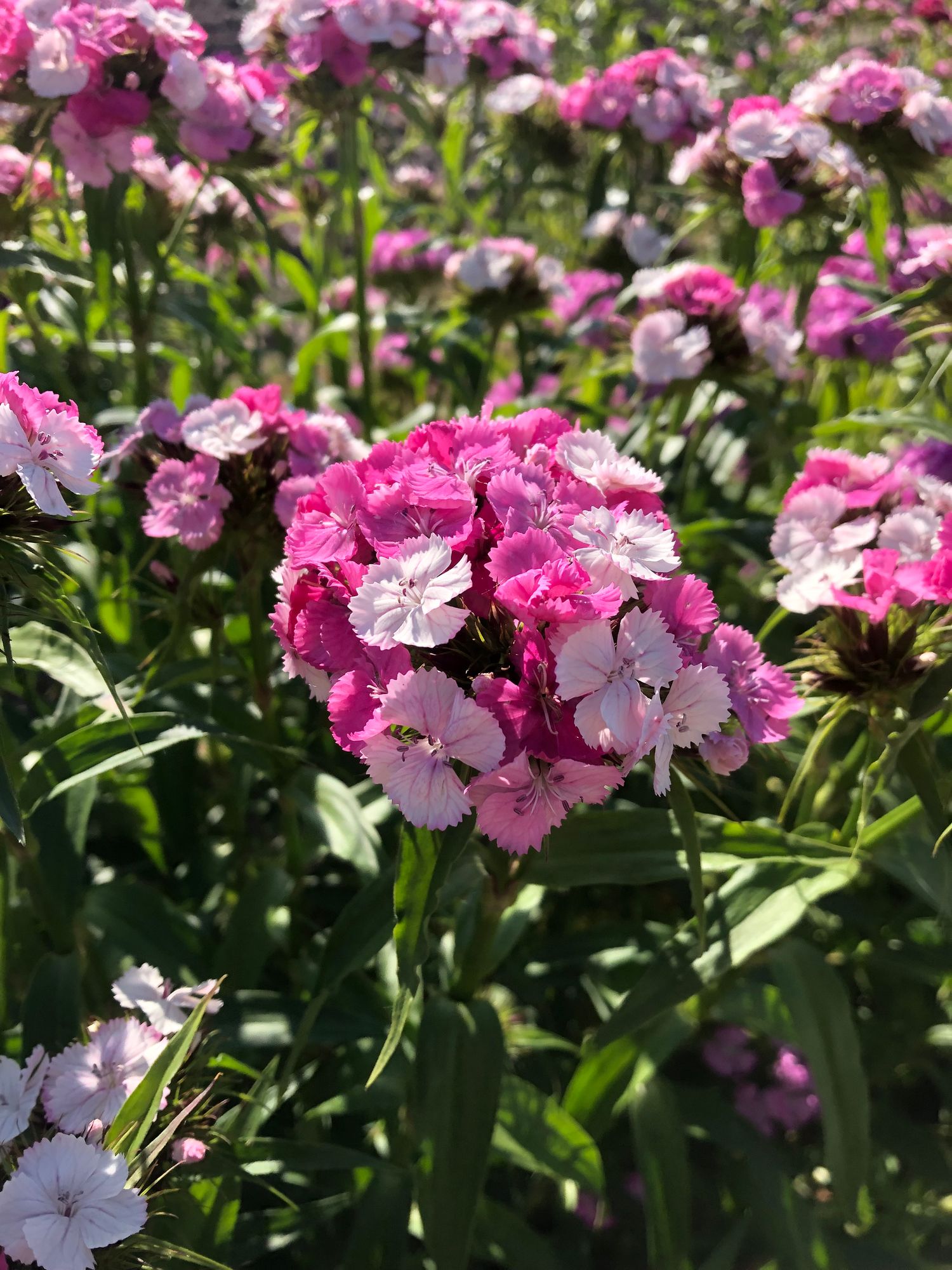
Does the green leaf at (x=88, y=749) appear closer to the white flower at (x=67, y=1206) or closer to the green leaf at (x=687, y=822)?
the white flower at (x=67, y=1206)

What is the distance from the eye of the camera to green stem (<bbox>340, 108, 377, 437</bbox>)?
6.73 ft

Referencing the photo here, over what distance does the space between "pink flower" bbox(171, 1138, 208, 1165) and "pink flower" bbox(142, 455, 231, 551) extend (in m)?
0.70

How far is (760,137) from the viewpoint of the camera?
1.88 m

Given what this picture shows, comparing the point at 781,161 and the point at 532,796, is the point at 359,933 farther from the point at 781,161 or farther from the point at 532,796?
the point at 781,161

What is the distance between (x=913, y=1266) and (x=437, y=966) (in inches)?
38.2

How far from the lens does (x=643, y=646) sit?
2.62 ft

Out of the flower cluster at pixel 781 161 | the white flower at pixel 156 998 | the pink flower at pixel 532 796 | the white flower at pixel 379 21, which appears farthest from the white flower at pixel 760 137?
the white flower at pixel 156 998

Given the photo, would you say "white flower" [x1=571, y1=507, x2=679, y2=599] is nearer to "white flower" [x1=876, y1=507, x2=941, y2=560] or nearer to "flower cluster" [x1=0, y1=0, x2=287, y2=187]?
"white flower" [x1=876, y1=507, x2=941, y2=560]

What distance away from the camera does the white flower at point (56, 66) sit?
4.72 feet

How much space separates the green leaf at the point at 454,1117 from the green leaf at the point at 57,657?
2.19ft

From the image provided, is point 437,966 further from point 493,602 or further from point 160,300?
point 160,300

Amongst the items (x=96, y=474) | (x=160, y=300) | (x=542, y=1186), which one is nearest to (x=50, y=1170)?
(x=96, y=474)

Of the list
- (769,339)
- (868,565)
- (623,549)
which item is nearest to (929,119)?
(769,339)

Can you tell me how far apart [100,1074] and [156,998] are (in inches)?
4.6
